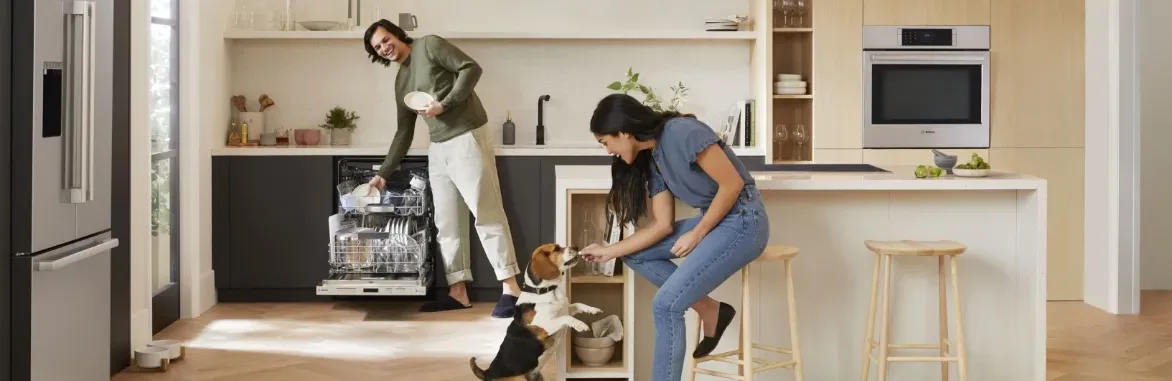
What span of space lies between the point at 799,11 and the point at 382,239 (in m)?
2.48

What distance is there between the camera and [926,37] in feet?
20.1

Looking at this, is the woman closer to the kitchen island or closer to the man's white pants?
the kitchen island

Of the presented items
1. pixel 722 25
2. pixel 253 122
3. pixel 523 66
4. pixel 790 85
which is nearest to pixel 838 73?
pixel 790 85

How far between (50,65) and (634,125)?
1.66 meters

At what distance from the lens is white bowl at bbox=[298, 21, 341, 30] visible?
636 cm

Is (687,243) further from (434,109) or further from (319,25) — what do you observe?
(319,25)

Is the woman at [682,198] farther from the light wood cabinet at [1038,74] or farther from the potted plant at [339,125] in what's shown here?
the potted plant at [339,125]

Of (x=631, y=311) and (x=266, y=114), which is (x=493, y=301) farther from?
(x=631, y=311)

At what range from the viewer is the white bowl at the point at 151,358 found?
14.7 ft

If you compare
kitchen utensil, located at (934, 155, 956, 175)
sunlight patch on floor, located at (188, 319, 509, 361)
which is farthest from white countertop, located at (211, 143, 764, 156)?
kitchen utensil, located at (934, 155, 956, 175)

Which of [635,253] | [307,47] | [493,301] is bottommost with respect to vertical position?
[493,301]

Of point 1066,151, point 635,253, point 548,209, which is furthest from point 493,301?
point 1066,151

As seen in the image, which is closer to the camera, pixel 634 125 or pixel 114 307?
pixel 634 125

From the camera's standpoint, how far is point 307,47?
6.60m
